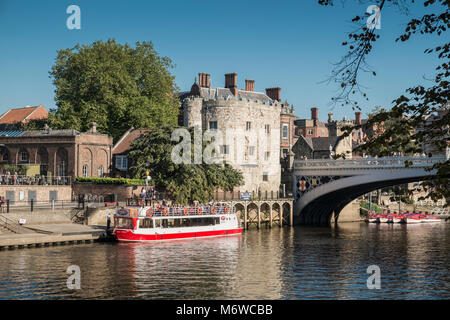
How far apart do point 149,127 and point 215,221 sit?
1943cm

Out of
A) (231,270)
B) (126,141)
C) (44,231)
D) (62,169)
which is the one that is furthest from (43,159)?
(231,270)

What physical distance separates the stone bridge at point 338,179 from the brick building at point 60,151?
81.4ft

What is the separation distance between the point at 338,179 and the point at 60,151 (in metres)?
32.8

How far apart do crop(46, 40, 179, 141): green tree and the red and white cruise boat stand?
20.5 meters

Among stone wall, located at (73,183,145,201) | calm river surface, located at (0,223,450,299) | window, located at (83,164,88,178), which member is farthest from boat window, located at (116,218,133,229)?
window, located at (83,164,88,178)

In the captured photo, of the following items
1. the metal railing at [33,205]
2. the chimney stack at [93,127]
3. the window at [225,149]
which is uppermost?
the chimney stack at [93,127]

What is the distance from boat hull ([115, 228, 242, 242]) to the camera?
157 ft

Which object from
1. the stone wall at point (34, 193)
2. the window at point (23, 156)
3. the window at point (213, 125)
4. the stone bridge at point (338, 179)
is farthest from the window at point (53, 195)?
the stone bridge at point (338, 179)

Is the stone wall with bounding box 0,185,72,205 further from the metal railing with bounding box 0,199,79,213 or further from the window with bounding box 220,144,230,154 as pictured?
the window with bounding box 220,144,230,154

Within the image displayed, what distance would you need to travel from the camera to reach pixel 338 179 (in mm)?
70312

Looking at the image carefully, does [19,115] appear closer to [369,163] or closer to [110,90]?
[110,90]

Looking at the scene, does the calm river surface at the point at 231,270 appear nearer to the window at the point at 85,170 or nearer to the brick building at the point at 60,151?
the window at the point at 85,170

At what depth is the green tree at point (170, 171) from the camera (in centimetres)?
5712

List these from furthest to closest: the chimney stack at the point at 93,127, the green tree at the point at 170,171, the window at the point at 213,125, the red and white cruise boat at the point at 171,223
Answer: the window at the point at 213,125, the chimney stack at the point at 93,127, the green tree at the point at 170,171, the red and white cruise boat at the point at 171,223
